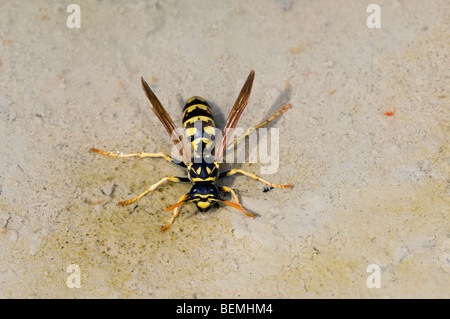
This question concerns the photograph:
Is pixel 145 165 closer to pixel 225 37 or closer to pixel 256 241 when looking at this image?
pixel 256 241

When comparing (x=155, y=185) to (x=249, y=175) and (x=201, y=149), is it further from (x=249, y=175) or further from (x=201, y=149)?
(x=249, y=175)

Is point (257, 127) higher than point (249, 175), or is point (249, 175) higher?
point (257, 127)

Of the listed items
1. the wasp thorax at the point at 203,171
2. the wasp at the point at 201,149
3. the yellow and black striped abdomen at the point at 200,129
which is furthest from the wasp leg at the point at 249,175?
the yellow and black striped abdomen at the point at 200,129

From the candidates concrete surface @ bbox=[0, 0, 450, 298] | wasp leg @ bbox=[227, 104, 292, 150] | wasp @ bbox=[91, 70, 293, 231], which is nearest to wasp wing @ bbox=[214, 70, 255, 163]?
wasp @ bbox=[91, 70, 293, 231]

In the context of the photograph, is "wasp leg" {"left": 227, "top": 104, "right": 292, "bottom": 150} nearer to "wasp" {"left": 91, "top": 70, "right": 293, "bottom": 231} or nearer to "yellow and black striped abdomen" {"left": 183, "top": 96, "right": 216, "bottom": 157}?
"wasp" {"left": 91, "top": 70, "right": 293, "bottom": 231}

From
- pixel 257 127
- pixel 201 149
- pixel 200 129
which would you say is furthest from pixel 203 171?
pixel 257 127

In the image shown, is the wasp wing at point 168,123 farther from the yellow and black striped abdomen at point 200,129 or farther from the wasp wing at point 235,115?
the wasp wing at point 235,115
